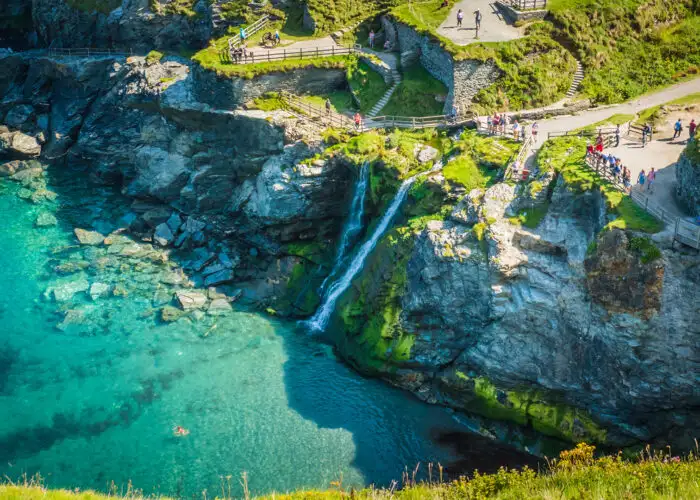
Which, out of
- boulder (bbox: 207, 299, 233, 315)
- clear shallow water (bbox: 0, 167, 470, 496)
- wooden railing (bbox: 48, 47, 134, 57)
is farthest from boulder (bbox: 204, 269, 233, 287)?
wooden railing (bbox: 48, 47, 134, 57)

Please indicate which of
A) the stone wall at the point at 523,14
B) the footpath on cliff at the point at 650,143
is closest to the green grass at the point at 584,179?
the footpath on cliff at the point at 650,143

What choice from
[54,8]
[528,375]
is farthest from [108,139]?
[528,375]

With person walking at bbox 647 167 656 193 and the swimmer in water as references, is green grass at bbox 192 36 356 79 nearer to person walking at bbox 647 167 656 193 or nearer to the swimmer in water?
the swimmer in water

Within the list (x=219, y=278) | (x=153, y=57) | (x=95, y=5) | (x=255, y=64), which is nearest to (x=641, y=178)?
(x=219, y=278)

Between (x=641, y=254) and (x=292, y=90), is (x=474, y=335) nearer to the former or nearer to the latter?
(x=641, y=254)

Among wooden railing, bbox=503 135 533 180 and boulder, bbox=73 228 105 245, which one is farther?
boulder, bbox=73 228 105 245
